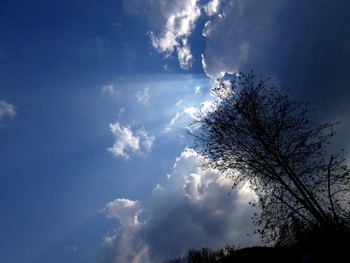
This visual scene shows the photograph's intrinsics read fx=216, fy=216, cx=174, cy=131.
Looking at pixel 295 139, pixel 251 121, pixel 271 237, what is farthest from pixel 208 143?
pixel 271 237

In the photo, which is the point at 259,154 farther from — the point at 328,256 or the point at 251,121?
the point at 328,256

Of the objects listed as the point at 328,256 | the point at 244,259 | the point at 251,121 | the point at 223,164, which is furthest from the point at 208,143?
the point at 244,259

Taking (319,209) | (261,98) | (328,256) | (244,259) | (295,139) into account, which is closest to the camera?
(319,209)

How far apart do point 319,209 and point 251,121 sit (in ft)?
19.7

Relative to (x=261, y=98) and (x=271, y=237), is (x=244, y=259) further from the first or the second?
(x=261, y=98)

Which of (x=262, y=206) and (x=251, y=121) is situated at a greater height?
(x=251, y=121)

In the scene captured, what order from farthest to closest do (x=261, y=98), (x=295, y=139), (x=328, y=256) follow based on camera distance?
(x=261, y=98) < (x=295, y=139) < (x=328, y=256)

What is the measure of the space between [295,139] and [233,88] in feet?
16.0

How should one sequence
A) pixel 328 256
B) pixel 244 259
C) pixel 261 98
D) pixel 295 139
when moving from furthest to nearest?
pixel 244 259 < pixel 261 98 < pixel 295 139 < pixel 328 256

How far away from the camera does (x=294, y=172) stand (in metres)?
13.1

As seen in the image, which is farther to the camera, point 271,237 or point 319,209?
point 271,237

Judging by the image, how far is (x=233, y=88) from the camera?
14.2m

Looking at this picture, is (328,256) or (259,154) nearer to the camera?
(328,256)

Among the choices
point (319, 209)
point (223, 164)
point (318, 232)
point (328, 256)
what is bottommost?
point (328, 256)
